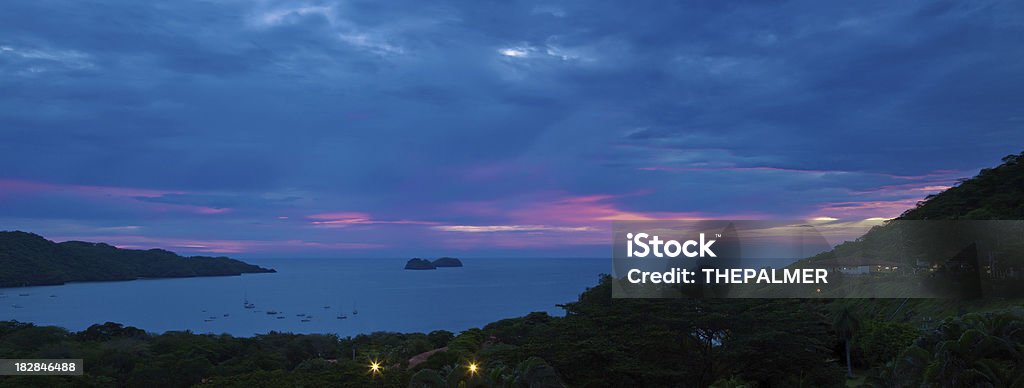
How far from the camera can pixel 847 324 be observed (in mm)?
39094

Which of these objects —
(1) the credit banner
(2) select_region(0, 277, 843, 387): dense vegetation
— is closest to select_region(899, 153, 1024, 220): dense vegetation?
(1) the credit banner

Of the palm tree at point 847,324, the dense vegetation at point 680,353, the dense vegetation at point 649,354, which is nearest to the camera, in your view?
the dense vegetation at point 680,353

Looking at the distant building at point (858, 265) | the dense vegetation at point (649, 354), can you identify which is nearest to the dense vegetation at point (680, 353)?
the dense vegetation at point (649, 354)

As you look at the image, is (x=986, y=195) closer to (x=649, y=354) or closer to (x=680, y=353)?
(x=680, y=353)

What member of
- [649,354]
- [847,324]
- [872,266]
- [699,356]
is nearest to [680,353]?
[699,356]

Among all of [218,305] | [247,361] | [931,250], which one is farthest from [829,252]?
[218,305]

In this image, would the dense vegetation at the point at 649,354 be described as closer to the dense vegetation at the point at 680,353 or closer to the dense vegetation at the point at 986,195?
the dense vegetation at the point at 680,353

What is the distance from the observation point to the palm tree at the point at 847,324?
128ft

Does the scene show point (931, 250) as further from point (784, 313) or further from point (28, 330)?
point (28, 330)

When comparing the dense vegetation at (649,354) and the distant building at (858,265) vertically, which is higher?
the distant building at (858,265)

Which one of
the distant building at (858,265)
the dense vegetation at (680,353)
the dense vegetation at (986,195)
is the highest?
Answer: the dense vegetation at (986,195)

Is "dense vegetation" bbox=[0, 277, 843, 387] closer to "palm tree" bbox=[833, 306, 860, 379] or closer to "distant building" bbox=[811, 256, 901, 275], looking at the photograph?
"palm tree" bbox=[833, 306, 860, 379]

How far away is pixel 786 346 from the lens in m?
33.4

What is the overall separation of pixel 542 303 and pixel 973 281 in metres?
135
